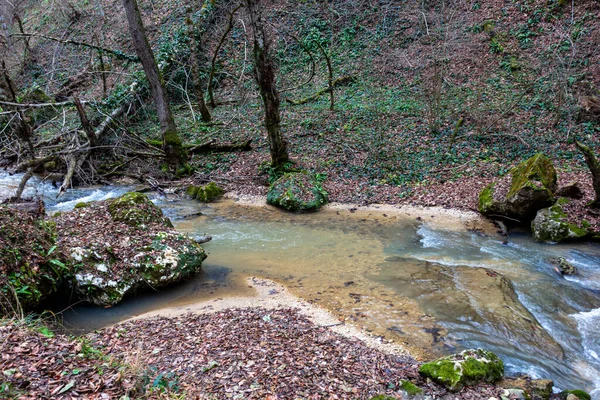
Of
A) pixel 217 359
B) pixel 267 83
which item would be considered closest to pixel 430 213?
pixel 267 83

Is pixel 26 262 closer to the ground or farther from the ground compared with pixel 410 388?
farther from the ground

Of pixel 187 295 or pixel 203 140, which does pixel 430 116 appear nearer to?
pixel 203 140

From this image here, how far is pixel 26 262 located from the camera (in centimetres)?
533

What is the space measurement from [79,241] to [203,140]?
9344 millimetres

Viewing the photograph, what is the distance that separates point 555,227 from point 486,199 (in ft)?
5.60

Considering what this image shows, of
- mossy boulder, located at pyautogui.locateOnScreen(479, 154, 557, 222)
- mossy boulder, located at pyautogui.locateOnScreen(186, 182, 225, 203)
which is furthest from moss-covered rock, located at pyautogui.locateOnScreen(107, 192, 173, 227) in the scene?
mossy boulder, located at pyautogui.locateOnScreen(479, 154, 557, 222)

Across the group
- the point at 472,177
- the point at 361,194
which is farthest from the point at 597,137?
the point at 361,194

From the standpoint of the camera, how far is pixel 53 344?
3.46m

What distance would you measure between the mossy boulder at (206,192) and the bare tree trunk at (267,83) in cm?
212

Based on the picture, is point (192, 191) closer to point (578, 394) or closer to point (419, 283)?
point (419, 283)

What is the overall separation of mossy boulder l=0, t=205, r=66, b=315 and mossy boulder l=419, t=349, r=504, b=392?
527 cm

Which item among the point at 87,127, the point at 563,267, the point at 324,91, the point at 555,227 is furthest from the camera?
the point at 324,91

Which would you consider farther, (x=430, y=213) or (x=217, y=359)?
(x=430, y=213)

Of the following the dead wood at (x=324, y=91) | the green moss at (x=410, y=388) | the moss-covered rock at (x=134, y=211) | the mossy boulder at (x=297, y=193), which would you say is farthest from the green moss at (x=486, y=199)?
the dead wood at (x=324, y=91)
